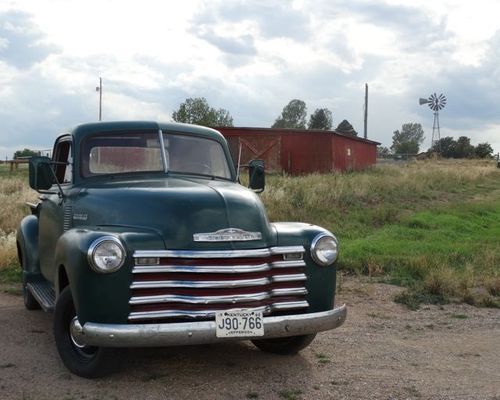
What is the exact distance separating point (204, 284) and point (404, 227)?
419 inches

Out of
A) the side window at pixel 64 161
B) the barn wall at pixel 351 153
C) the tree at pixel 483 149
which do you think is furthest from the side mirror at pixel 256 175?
the tree at pixel 483 149

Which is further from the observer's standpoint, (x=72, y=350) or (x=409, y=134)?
(x=409, y=134)

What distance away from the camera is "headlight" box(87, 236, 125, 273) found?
4.33 meters

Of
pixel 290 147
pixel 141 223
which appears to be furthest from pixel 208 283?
pixel 290 147

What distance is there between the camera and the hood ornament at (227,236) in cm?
454

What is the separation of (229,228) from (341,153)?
2558cm

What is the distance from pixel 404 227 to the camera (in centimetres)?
1436

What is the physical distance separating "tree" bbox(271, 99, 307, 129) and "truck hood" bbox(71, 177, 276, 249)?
82.0 metres

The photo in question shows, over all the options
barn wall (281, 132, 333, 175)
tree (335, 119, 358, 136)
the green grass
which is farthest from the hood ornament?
tree (335, 119, 358, 136)

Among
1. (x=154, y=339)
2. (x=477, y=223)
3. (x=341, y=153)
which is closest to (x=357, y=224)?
(x=477, y=223)

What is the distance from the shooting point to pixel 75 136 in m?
5.91

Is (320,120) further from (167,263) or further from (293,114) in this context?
(167,263)

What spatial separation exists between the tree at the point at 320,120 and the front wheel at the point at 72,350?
3003 inches

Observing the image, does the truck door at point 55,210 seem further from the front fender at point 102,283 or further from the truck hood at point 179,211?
the front fender at point 102,283
